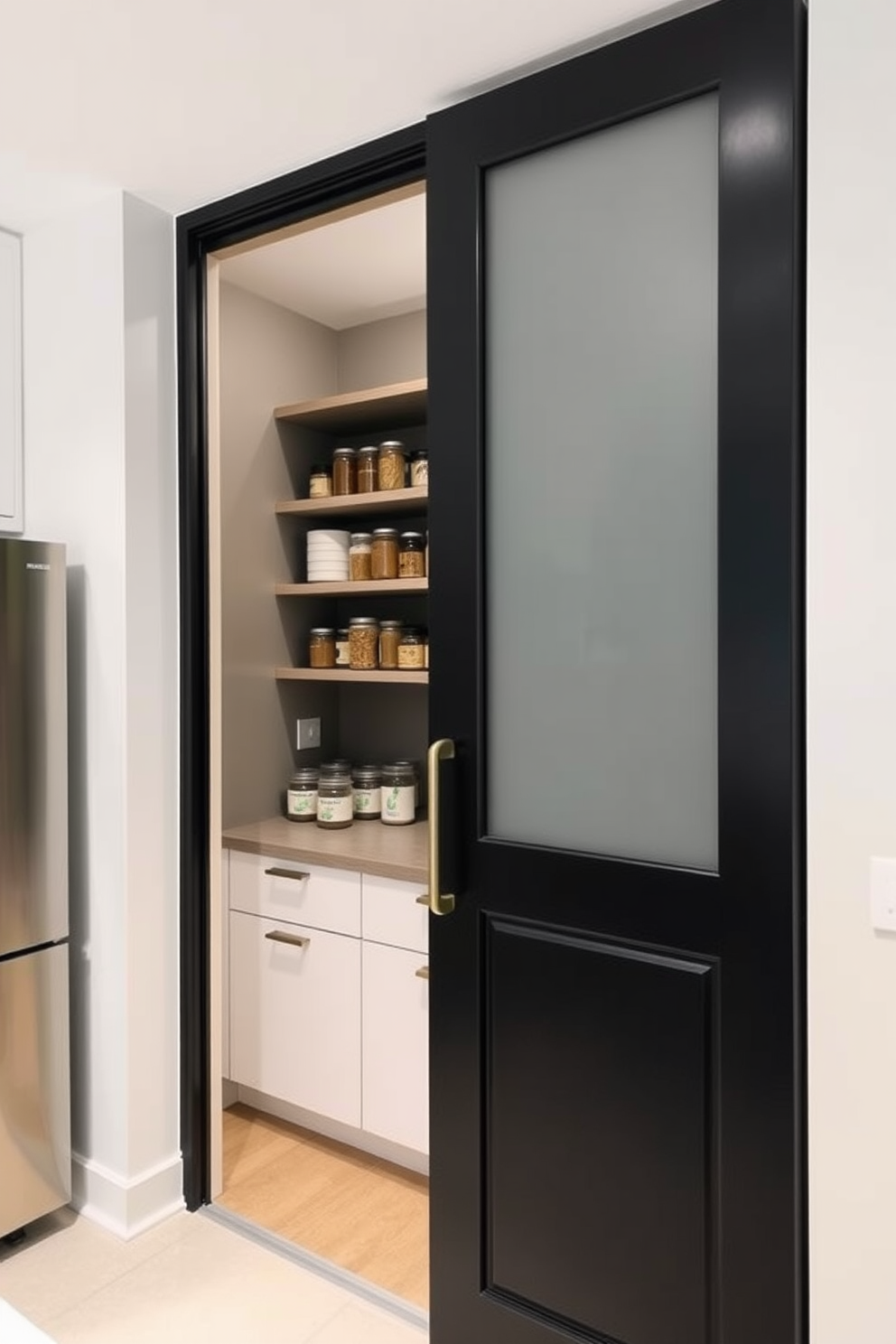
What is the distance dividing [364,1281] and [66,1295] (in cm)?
62

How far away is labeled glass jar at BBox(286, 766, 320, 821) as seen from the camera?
282 centimetres

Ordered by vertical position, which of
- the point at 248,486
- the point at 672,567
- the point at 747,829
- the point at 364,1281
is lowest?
Answer: the point at 364,1281

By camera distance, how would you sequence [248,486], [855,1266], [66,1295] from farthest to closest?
[248,486] → [66,1295] → [855,1266]

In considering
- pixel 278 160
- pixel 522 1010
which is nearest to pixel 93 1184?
pixel 522 1010

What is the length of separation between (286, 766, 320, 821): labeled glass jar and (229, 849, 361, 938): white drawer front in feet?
0.79

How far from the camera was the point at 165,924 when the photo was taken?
7.29 feet

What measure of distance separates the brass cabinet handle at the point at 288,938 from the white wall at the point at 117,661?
363 millimetres

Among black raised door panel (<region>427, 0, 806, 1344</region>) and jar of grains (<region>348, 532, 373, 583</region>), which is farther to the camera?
jar of grains (<region>348, 532, 373, 583</region>)

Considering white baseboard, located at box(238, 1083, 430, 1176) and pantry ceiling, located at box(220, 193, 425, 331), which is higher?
pantry ceiling, located at box(220, 193, 425, 331)

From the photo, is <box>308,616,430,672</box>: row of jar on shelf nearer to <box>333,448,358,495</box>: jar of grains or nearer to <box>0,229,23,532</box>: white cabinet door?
<box>333,448,358,495</box>: jar of grains

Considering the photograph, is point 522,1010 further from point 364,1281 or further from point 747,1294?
point 364,1281

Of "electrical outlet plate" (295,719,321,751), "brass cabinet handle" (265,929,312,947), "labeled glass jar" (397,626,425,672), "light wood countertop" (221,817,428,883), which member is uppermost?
"labeled glass jar" (397,626,425,672)

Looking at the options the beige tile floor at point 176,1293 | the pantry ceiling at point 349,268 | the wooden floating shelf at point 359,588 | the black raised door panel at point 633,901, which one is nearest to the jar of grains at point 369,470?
the wooden floating shelf at point 359,588

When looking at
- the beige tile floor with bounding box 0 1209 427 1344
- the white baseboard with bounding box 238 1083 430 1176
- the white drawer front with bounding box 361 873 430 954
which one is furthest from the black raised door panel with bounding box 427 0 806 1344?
the white baseboard with bounding box 238 1083 430 1176
